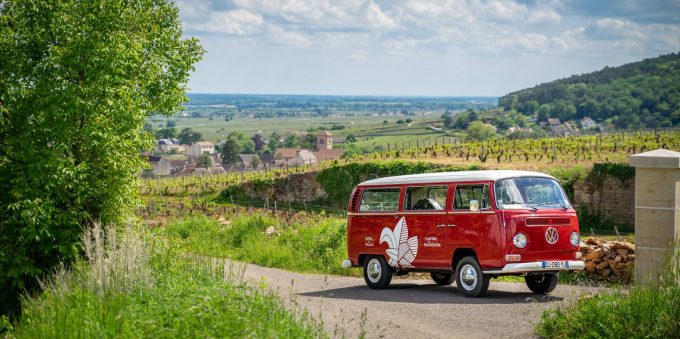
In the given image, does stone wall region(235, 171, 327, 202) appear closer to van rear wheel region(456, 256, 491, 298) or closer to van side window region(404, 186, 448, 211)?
van side window region(404, 186, 448, 211)

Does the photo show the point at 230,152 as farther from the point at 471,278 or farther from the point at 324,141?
the point at 471,278

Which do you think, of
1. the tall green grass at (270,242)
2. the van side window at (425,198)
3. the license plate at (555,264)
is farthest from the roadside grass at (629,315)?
the tall green grass at (270,242)

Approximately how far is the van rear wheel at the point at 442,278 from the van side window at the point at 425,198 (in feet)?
6.42

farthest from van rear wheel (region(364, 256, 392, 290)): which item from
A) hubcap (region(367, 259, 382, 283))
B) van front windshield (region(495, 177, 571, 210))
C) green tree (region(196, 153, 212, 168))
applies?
green tree (region(196, 153, 212, 168))

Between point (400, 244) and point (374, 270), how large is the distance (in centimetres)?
103

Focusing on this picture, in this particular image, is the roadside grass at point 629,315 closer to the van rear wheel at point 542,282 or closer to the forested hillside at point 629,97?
the van rear wheel at point 542,282

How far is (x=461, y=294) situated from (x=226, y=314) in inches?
274

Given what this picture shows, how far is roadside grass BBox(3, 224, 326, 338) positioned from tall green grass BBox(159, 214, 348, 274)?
458 cm

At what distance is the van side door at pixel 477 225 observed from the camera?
50.4 feet

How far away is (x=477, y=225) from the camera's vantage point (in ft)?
51.7

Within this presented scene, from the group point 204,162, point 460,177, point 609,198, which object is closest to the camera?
point 460,177

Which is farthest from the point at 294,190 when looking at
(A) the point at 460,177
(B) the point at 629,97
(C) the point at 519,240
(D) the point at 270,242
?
(B) the point at 629,97

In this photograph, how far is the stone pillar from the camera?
14.7 metres

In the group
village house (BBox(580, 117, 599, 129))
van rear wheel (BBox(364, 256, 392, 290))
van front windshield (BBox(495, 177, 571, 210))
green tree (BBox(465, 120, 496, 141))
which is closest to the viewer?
van front windshield (BBox(495, 177, 571, 210))
